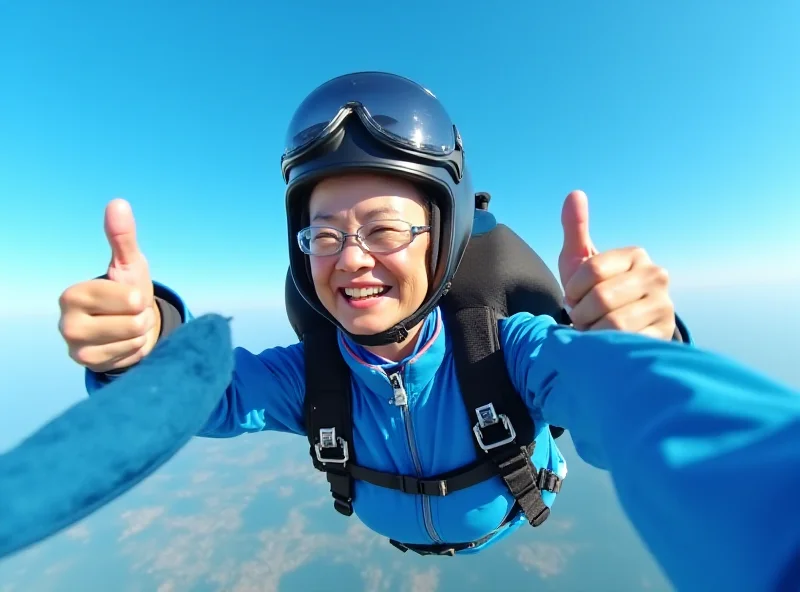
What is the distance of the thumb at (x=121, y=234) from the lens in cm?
103

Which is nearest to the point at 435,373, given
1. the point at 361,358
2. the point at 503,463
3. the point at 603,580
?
the point at 361,358

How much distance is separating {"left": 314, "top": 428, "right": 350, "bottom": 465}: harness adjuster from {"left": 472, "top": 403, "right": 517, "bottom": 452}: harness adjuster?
626 mm

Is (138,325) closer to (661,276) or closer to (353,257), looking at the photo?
(353,257)

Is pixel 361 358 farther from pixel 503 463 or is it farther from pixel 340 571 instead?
pixel 340 571

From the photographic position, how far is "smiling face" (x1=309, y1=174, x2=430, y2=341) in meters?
1.49

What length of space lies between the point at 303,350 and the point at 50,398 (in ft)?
594

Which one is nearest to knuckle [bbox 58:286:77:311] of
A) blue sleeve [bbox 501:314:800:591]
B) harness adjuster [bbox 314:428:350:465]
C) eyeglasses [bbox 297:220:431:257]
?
eyeglasses [bbox 297:220:431:257]

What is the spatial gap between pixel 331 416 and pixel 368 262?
0.78m

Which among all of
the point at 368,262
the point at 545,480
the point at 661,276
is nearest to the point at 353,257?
the point at 368,262

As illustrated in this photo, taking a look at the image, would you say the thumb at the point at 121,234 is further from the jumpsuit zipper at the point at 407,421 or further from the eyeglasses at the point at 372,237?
the jumpsuit zipper at the point at 407,421

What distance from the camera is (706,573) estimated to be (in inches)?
18.2

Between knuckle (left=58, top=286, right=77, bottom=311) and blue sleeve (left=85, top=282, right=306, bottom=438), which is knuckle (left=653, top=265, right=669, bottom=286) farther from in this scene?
knuckle (left=58, top=286, right=77, bottom=311)

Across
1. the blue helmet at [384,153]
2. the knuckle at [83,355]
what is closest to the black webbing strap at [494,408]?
the blue helmet at [384,153]

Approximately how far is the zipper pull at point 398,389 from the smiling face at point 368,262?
0.89ft
